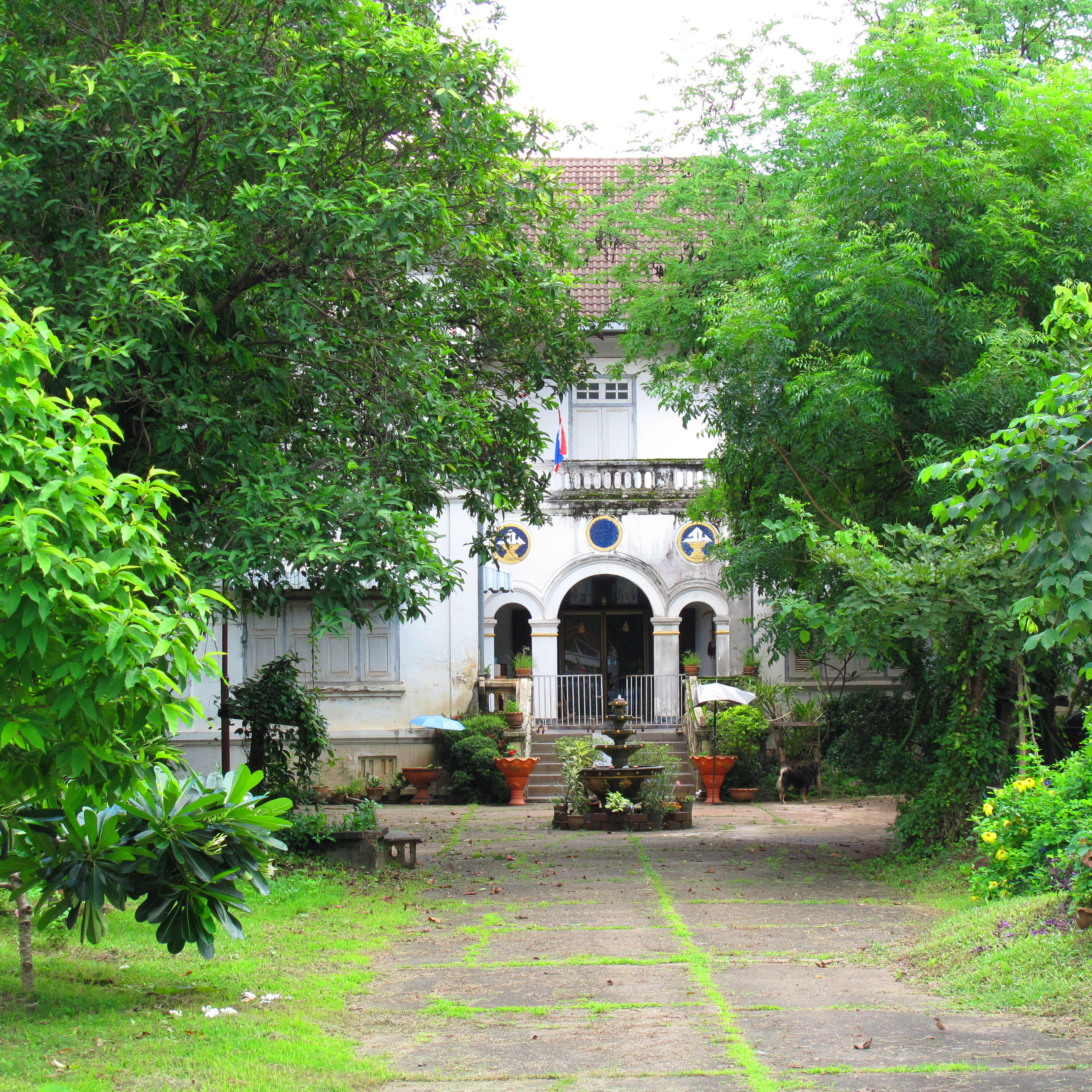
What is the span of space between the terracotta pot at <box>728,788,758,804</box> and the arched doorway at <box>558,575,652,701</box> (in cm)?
506

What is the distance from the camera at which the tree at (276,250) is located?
8875mm

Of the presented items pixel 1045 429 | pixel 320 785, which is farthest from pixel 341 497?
pixel 320 785

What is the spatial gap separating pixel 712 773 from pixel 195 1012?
524 inches

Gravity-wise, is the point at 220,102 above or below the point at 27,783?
above

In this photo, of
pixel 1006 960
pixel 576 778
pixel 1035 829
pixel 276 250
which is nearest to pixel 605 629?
pixel 576 778

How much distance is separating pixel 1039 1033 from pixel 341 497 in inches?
240

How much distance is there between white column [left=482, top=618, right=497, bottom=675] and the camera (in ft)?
67.1

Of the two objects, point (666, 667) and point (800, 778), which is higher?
point (666, 667)

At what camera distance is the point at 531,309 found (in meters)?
12.1

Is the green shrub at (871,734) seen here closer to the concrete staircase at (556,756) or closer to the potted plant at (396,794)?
the concrete staircase at (556,756)

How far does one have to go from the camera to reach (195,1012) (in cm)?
586

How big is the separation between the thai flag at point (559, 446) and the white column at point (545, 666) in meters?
2.83

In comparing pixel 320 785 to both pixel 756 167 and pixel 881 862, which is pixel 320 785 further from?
pixel 756 167

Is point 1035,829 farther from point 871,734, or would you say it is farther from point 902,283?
point 902,283
